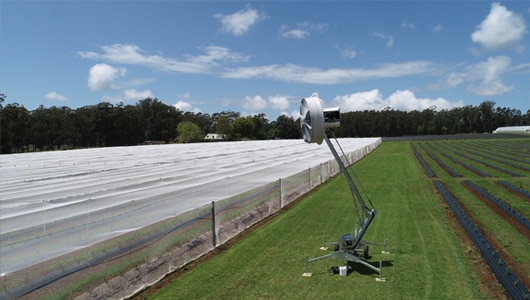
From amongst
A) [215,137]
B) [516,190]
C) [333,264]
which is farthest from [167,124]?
[333,264]

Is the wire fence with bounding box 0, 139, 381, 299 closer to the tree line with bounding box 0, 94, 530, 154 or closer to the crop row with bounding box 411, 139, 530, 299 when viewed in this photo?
the crop row with bounding box 411, 139, 530, 299

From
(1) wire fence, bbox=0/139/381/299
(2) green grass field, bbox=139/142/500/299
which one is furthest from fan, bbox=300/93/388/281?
(1) wire fence, bbox=0/139/381/299

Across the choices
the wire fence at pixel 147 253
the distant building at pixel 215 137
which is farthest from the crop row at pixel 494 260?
the distant building at pixel 215 137

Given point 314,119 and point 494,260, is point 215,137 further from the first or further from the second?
point 314,119

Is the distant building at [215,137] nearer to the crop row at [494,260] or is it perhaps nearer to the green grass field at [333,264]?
the green grass field at [333,264]

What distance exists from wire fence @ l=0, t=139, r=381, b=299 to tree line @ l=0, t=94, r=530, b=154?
5822cm

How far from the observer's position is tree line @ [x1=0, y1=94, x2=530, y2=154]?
82938 millimetres

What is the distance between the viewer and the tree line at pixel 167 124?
8294 cm

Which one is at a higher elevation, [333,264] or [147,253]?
[147,253]

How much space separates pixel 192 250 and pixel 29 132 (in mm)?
83551

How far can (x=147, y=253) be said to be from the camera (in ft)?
24.7

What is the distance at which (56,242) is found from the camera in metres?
5.91

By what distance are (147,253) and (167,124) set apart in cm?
11966

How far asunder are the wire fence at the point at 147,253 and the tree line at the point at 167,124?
58.2 metres
